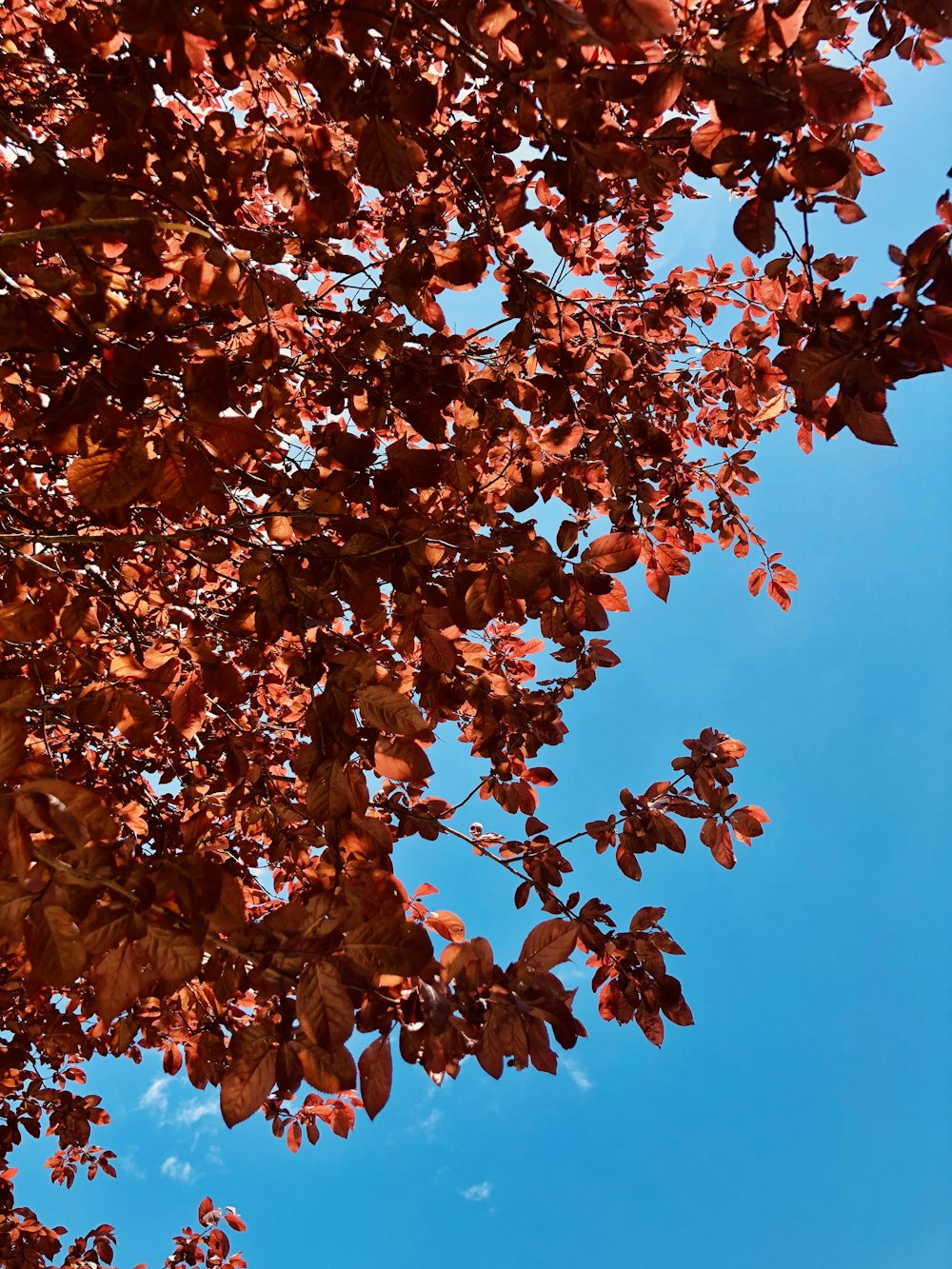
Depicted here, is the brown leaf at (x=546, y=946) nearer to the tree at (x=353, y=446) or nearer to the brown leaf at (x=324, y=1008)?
the tree at (x=353, y=446)

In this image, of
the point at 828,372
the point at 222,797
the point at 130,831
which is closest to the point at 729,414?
the point at 828,372

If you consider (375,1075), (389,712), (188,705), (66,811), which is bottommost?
(375,1075)

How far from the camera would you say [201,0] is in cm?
134

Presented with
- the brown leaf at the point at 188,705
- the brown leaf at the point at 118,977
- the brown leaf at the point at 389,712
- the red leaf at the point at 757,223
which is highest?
the red leaf at the point at 757,223

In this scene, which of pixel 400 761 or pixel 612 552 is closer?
pixel 400 761

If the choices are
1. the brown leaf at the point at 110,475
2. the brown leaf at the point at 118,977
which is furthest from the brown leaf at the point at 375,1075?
the brown leaf at the point at 110,475

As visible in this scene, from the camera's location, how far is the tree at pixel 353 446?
1134 millimetres

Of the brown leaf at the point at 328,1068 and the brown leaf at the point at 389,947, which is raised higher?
the brown leaf at the point at 389,947

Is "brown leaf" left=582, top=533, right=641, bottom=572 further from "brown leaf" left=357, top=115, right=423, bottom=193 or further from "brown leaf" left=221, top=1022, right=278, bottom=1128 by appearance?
"brown leaf" left=221, top=1022, right=278, bottom=1128

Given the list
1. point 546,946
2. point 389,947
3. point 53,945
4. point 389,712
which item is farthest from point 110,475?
point 546,946

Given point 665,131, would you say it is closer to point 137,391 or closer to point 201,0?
point 201,0

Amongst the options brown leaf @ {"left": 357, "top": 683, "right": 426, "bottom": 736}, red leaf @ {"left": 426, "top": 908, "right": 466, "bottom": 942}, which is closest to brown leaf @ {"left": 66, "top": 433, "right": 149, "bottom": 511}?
brown leaf @ {"left": 357, "top": 683, "right": 426, "bottom": 736}

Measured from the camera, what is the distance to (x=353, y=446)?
1818 millimetres

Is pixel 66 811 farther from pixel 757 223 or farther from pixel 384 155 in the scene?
pixel 757 223
